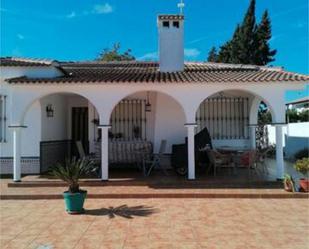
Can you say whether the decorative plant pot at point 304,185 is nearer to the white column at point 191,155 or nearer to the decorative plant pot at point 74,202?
the white column at point 191,155

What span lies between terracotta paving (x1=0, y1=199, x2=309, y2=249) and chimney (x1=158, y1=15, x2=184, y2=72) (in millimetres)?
7056

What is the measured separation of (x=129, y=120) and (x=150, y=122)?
881 mm

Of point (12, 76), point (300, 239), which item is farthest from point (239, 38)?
point (300, 239)

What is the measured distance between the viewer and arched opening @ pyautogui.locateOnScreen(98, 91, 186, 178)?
14.4 metres

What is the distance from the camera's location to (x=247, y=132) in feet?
49.2

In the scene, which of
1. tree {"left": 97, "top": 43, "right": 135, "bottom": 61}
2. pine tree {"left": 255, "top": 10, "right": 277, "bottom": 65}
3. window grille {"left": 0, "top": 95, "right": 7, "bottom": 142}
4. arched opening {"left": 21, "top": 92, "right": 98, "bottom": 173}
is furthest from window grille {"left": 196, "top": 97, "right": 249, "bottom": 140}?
tree {"left": 97, "top": 43, "right": 135, "bottom": 61}

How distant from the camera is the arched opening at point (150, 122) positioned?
14.4 m

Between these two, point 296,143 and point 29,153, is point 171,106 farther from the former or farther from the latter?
point 296,143

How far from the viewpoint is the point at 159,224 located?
7371 millimetres

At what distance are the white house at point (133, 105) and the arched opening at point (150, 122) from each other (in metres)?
0.04

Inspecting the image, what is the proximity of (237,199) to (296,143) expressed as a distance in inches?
503

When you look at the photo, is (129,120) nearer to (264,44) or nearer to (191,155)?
(191,155)

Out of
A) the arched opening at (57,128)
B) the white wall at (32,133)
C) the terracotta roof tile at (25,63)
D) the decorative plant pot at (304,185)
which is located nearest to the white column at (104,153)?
the arched opening at (57,128)

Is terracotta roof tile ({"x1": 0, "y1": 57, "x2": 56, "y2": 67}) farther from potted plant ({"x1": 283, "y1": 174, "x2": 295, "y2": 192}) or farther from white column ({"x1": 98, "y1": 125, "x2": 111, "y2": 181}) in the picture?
potted plant ({"x1": 283, "y1": 174, "x2": 295, "y2": 192})
